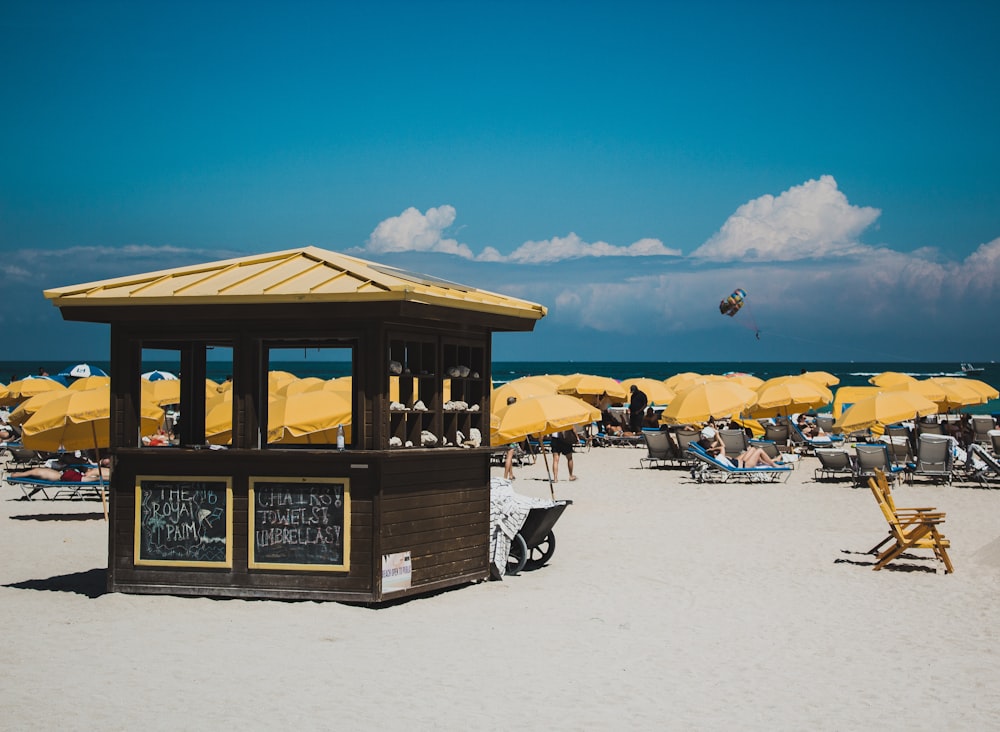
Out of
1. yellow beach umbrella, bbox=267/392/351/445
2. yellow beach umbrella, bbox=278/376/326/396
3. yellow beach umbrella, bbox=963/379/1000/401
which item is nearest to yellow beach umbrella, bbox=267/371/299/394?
yellow beach umbrella, bbox=278/376/326/396

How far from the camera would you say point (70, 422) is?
14.5 metres

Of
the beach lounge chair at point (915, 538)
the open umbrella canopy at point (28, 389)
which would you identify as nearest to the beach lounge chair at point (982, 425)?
the beach lounge chair at point (915, 538)

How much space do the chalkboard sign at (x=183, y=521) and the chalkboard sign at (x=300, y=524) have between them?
0.80ft

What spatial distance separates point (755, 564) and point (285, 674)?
5761 mm

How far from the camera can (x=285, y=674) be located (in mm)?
6430

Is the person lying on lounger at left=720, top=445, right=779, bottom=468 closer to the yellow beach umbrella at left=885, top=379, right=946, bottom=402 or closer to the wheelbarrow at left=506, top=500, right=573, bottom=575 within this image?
the yellow beach umbrella at left=885, top=379, right=946, bottom=402

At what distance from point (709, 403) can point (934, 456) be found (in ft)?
14.1

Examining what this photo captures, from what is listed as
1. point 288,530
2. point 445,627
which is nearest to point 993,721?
point 445,627

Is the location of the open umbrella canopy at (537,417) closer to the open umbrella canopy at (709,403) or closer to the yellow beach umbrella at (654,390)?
the open umbrella canopy at (709,403)

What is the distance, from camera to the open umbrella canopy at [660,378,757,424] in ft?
68.2

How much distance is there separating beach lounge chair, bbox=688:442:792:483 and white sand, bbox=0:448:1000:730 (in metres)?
6.58

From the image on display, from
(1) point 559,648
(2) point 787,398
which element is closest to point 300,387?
(2) point 787,398

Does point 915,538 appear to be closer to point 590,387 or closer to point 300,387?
point 300,387

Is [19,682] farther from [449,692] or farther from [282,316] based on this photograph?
[282,316]
